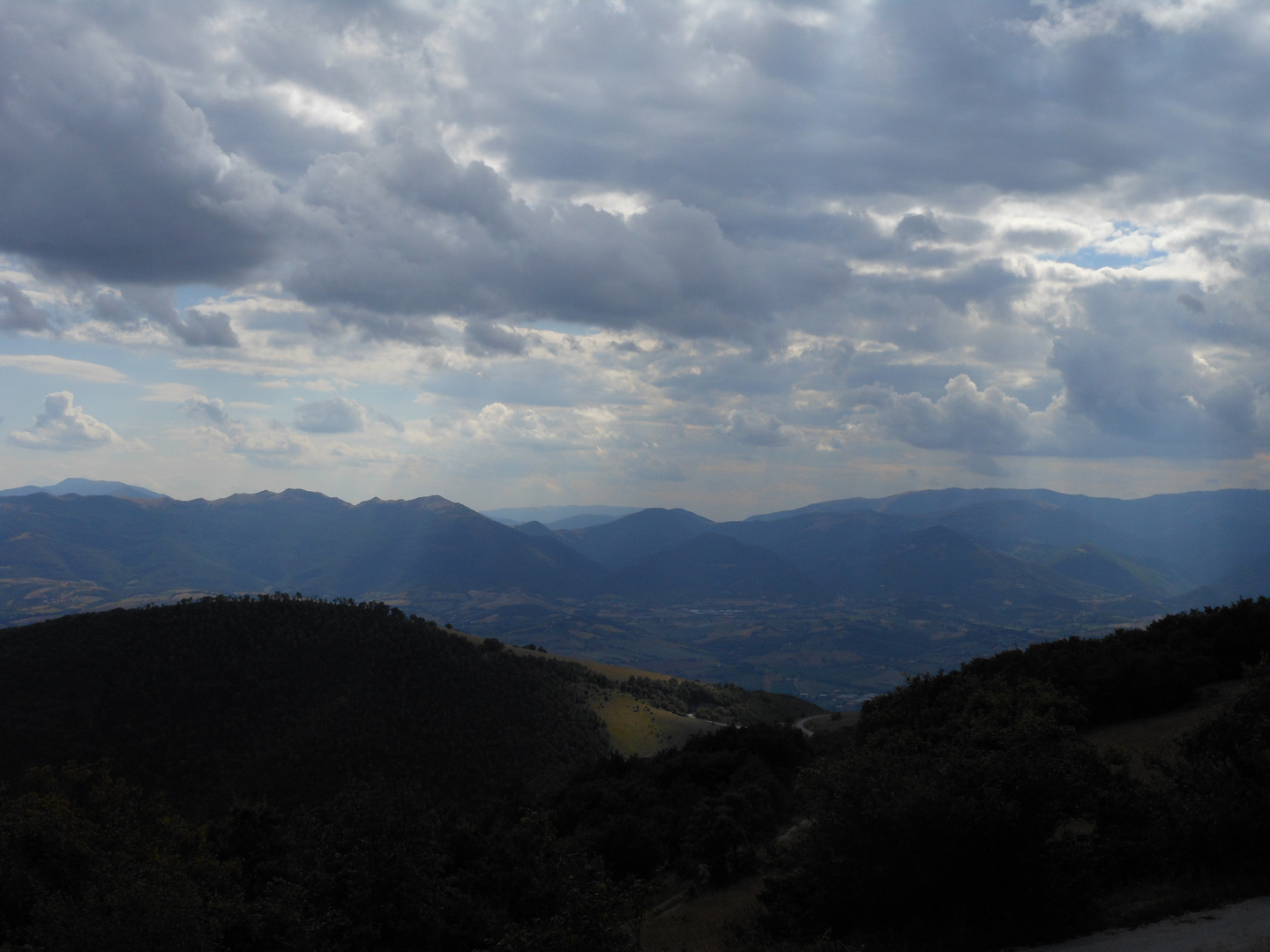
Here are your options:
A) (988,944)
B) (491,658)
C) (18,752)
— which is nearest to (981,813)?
(988,944)

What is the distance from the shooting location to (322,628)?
3196 inches

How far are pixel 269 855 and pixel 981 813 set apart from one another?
104 ft

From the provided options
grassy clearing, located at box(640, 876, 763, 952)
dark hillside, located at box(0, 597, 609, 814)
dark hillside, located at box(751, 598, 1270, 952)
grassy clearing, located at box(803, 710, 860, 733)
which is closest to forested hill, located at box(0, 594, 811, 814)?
dark hillside, located at box(0, 597, 609, 814)

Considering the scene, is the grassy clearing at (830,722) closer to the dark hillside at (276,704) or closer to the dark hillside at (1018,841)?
the dark hillside at (276,704)

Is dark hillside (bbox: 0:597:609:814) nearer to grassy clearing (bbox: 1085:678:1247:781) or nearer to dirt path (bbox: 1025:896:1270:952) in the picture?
grassy clearing (bbox: 1085:678:1247:781)

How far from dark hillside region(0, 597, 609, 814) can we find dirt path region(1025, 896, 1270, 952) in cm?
4893

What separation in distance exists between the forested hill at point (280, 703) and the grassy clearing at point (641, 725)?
2.54m

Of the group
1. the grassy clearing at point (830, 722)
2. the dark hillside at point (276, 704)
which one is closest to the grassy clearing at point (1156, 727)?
the grassy clearing at point (830, 722)

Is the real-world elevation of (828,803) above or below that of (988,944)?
above

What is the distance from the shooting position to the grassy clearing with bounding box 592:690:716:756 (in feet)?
240

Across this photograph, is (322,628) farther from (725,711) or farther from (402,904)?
(402,904)

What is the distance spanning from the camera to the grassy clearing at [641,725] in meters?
73.0

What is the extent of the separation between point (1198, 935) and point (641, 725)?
69.5 meters

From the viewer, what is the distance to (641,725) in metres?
78.4
